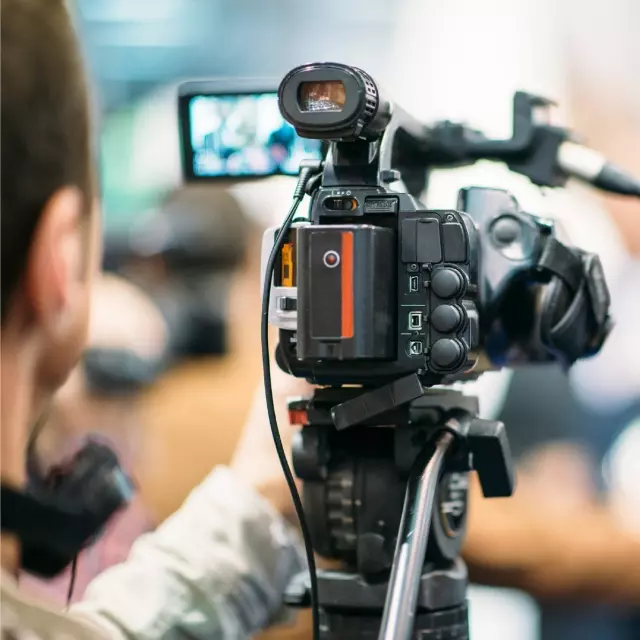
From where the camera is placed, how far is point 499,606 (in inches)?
65.7

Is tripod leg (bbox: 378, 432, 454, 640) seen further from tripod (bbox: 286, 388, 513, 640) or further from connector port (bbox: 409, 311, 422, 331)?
connector port (bbox: 409, 311, 422, 331)

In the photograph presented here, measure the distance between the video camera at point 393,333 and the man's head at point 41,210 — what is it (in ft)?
2.37

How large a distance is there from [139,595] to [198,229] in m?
0.62

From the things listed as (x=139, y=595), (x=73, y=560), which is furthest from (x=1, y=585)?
(x=139, y=595)

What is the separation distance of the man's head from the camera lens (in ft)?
2.80

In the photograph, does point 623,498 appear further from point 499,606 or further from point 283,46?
point 283,46

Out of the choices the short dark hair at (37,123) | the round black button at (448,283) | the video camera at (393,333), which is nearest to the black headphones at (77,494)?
the short dark hair at (37,123)

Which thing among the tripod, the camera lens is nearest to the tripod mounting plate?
the tripod

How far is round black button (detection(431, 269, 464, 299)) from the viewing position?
95 centimetres

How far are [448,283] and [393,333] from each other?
0.08m

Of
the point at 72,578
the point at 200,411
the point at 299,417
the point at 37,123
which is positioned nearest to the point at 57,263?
the point at 37,123

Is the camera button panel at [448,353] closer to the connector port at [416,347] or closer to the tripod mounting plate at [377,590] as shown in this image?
the connector port at [416,347]

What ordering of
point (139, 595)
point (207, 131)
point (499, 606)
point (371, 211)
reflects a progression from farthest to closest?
1. point (499, 606)
2. point (139, 595)
3. point (207, 131)
4. point (371, 211)

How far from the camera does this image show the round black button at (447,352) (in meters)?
0.95
